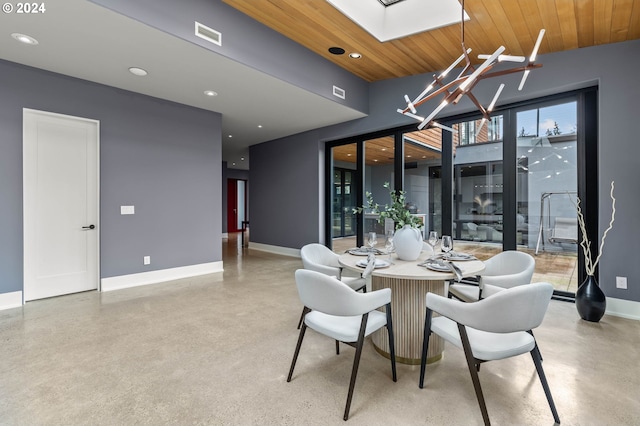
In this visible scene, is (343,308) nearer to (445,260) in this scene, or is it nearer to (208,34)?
(445,260)

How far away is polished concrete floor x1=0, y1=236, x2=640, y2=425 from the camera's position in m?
1.76

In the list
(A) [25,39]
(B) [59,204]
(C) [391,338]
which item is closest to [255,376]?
(C) [391,338]

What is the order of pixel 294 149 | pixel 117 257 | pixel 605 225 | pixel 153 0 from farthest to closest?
1. pixel 294 149
2. pixel 117 257
3. pixel 605 225
4. pixel 153 0

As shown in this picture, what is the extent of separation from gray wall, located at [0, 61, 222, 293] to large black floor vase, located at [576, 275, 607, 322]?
5.24 m

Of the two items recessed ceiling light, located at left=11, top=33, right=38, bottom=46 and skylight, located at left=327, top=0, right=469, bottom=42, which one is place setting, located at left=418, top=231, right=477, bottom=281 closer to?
skylight, located at left=327, top=0, right=469, bottom=42

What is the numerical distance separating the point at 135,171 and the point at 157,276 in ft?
5.48

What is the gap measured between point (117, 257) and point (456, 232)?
5182 millimetres

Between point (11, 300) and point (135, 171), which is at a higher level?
point (135, 171)

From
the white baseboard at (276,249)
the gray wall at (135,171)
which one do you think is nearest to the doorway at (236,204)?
the white baseboard at (276,249)

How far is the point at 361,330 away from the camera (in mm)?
1809

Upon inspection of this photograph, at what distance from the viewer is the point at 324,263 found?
3.21m

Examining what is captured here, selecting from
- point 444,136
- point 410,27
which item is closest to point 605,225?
point 444,136

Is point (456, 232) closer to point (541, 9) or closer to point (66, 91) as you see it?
point (541, 9)

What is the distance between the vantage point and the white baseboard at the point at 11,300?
137 inches
